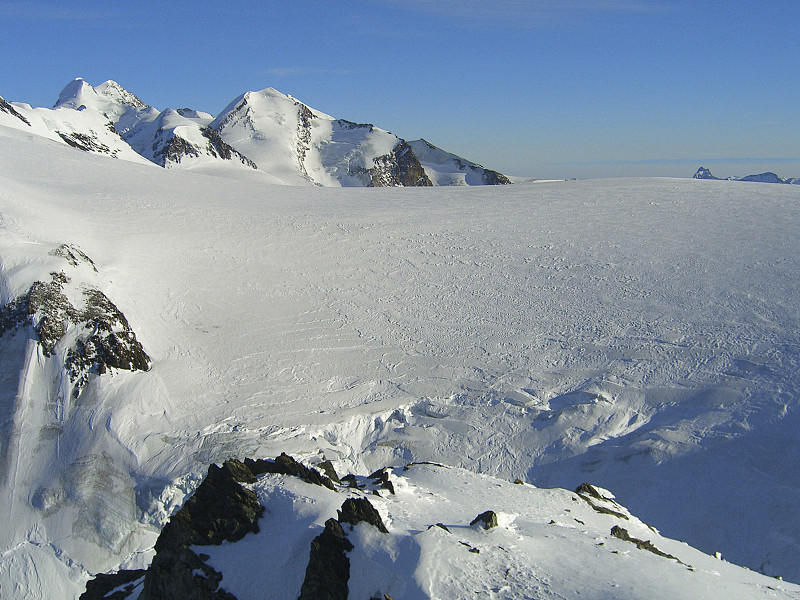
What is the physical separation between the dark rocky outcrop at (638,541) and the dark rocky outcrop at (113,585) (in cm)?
744

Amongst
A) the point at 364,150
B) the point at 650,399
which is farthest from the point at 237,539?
the point at 364,150

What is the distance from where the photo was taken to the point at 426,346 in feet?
53.2

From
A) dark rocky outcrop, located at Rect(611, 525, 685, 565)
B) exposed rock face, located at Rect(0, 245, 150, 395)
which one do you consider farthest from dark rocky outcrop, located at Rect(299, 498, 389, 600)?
exposed rock face, located at Rect(0, 245, 150, 395)

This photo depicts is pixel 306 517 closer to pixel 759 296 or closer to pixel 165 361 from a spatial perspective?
pixel 165 361

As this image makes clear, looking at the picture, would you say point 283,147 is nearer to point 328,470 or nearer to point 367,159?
point 367,159

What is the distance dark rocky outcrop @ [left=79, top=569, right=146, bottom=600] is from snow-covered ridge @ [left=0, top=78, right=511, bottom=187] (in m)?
73.5

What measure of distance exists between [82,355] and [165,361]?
1887 mm

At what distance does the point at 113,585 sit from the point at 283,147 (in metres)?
97.4

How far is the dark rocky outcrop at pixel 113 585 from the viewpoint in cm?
938

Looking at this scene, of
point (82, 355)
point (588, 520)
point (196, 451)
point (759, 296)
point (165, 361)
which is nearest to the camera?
point (588, 520)

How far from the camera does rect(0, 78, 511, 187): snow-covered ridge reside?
85938 millimetres

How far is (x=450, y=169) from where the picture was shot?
119m

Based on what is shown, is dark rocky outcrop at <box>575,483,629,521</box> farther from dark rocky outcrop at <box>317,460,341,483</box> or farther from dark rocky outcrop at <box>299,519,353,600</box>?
dark rocky outcrop at <box>299,519,353,600</box>

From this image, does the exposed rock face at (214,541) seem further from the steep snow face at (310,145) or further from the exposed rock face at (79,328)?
the steep snow face at (310,145)
